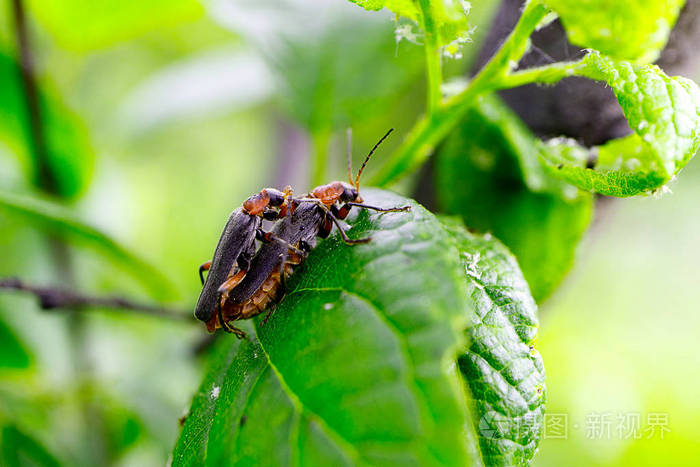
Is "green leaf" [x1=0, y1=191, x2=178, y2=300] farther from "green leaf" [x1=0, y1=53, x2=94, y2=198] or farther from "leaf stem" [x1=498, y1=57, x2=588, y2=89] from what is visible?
"leaf stem" [x1=498, y1=57, x2=588, y2=89]

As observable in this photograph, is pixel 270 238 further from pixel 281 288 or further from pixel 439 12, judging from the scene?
pixel 439 12

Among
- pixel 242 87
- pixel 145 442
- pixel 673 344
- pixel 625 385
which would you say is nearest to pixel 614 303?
pixel 673 344

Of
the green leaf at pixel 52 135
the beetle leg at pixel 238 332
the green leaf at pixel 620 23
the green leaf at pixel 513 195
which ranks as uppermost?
the green leaf at pixel 620 23

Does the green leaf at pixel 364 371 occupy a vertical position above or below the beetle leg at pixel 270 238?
above

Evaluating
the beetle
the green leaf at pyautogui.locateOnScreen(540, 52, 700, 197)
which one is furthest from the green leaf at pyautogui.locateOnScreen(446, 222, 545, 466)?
the beetle

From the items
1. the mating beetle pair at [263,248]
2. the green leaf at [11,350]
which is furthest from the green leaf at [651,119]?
the green leaf at [11,350]

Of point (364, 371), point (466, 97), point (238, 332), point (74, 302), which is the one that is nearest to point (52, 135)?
point (74, 302)

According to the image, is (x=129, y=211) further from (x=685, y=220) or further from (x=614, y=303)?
(x=685, y=220)

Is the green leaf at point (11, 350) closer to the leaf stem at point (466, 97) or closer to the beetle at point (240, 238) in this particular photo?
the beetle at point (240, 238)
